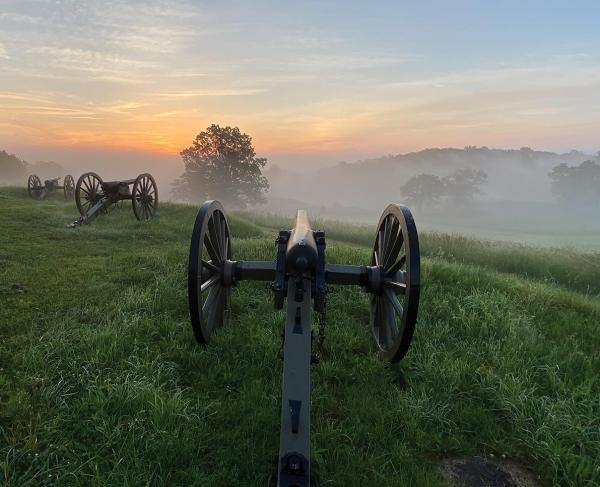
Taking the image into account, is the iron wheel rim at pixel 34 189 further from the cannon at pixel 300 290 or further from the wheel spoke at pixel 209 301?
the wheel spoke at pixel 209 301

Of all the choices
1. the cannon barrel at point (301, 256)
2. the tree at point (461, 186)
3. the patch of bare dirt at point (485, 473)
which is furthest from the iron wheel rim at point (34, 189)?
the tree at point (461, 186)

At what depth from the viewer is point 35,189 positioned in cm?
1952

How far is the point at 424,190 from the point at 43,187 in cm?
6336

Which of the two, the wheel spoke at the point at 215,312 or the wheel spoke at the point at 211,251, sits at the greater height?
the wheel spoke at the point at 211,251

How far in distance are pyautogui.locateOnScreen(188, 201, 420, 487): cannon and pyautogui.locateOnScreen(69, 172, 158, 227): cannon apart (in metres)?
9.44

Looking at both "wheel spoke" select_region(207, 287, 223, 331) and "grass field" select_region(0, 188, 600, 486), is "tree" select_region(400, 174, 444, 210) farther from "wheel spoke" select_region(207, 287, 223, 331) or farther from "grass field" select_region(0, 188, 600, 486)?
"wheel spoke" select_region(207, 287, 223, 331)

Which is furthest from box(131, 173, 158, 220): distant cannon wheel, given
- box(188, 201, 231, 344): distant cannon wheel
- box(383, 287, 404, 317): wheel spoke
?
box(383, 287, 404, 317): wheel spoke

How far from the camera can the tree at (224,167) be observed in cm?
4028

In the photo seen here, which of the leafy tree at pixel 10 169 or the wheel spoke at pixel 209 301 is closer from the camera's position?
the wheel spoke at pixel 209 301

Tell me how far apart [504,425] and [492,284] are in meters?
3.79

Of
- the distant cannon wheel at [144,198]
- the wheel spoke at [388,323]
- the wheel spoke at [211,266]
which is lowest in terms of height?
the wheel spoke at [388,323]

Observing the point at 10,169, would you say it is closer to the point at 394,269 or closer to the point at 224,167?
the point at 224,167

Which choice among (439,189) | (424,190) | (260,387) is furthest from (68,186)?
(439,189)

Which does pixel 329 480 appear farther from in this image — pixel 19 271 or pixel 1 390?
pixel 19 271
